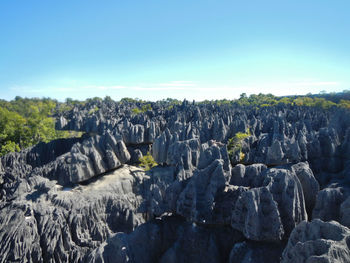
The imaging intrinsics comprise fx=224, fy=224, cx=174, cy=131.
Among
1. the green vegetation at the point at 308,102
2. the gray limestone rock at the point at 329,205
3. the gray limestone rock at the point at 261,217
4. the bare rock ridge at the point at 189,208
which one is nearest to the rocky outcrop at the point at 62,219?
the bare rock ridge at the point at 189,208

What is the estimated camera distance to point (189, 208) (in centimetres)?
1101

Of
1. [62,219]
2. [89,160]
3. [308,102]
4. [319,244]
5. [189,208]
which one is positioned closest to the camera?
[319,244]

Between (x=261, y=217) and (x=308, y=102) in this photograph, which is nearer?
(x=261, y=217)

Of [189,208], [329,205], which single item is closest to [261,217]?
[329,205]

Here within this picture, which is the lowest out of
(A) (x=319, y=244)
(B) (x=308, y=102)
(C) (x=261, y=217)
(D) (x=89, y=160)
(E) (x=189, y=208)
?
(D) (x=89, y=160)

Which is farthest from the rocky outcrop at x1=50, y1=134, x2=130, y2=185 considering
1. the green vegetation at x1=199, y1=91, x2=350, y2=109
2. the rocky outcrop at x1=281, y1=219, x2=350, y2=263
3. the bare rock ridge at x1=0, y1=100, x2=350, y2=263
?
the green vegetation at x1=199, y1=91, x2=350, y2=109

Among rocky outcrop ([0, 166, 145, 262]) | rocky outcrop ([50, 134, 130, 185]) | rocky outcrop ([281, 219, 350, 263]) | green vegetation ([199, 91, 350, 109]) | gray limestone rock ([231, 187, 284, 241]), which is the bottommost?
rocky outcrop ([0, 166, 145, 262])

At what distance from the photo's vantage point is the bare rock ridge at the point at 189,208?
8.75 meters

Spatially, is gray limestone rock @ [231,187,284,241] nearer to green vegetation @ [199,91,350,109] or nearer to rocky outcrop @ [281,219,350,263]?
rocky outcrop @ [281,219,350,263]

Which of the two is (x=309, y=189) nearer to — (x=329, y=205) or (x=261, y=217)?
Answer: (x=329, y=205)

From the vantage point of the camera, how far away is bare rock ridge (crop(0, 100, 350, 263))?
875 cm

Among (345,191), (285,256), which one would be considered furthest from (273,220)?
(345,191)

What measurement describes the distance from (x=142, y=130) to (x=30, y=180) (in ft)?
67.5

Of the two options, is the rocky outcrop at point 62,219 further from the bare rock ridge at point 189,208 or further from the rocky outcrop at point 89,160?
the rocky outcrop at point 89,160
